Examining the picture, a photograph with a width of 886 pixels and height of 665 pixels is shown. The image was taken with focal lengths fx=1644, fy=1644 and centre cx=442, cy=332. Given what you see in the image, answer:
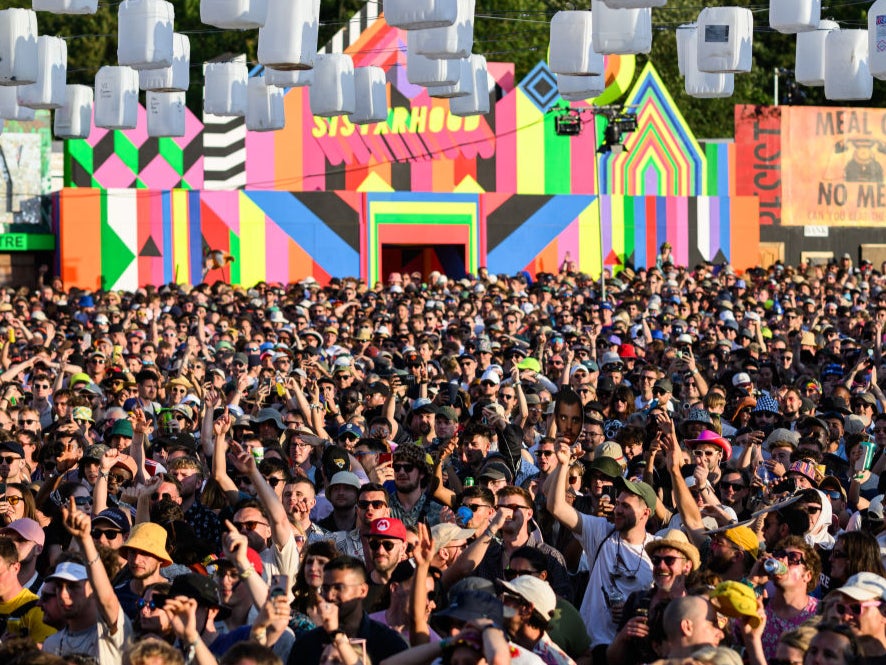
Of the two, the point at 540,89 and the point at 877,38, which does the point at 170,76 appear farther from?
the point at 540,89

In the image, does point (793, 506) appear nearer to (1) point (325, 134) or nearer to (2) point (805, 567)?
(2) point (805, 567)

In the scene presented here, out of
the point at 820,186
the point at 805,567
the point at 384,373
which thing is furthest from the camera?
the point at 820,186

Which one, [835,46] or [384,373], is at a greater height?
[835,46]

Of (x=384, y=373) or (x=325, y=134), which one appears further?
(x=325, y=134)

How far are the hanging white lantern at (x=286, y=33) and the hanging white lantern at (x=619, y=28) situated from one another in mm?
2359

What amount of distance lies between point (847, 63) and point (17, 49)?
7290 millimetres

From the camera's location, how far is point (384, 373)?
1698 centimetres

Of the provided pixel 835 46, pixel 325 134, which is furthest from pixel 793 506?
pixel 325 134

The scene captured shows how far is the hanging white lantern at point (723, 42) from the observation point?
14359 millimetres

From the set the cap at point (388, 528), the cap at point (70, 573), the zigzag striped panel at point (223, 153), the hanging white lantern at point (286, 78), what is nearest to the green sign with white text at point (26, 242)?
the zigzag striped panel at point (223, 153)

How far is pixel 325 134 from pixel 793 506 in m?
25.9

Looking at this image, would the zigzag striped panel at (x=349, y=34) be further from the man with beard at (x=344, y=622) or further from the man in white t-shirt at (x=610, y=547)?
the man with beard at (x=344, y=622)

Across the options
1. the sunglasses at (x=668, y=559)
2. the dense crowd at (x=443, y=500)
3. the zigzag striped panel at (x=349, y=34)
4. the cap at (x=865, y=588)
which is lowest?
the dense crowd at (x=443, y=500)

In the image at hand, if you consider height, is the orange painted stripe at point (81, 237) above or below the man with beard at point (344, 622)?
above
